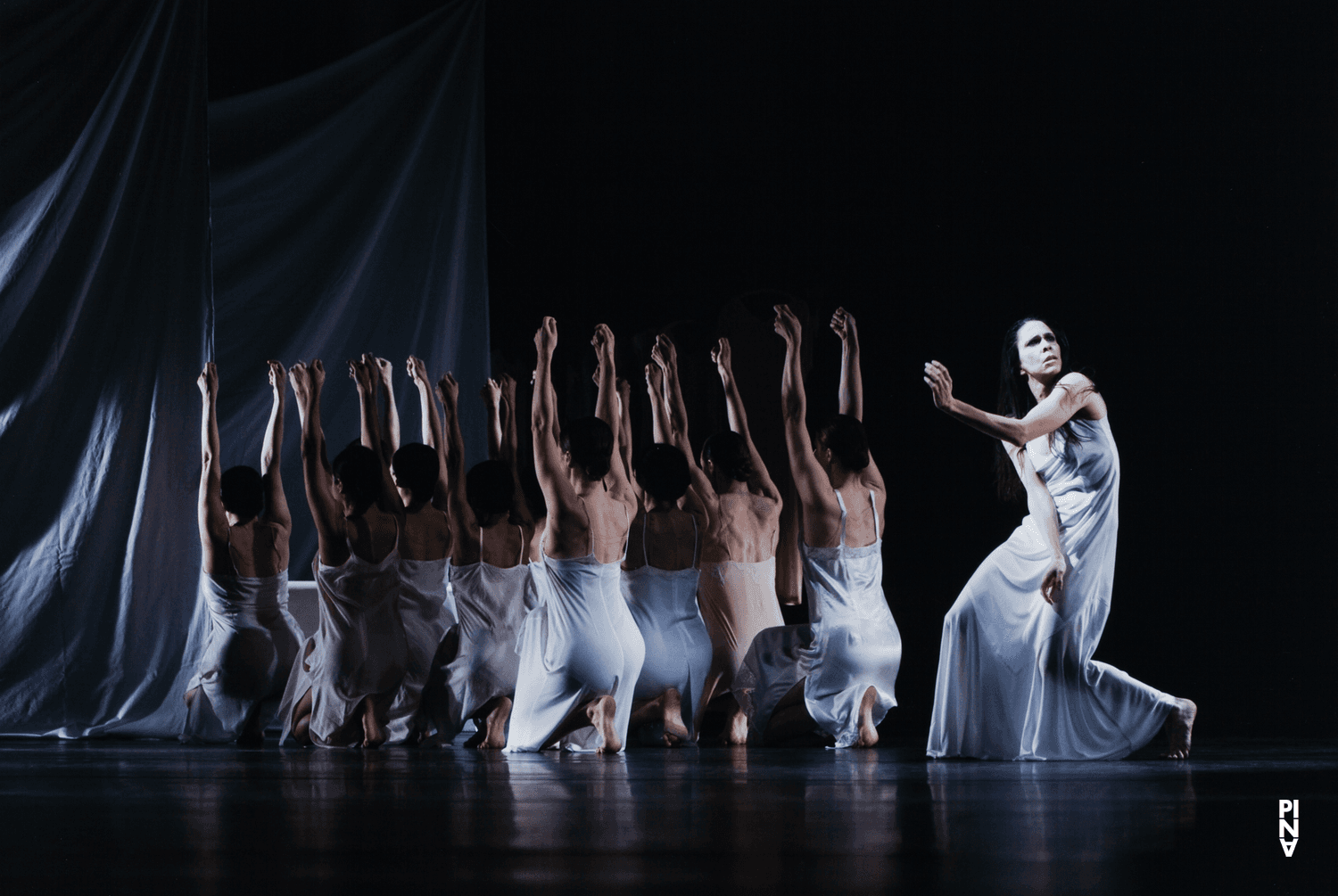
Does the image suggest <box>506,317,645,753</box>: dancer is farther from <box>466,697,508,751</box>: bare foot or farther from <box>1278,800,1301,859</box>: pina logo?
<box>1278,800,1301,859</box>: pina logo

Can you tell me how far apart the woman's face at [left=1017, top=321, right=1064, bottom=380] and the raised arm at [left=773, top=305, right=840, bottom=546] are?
82cm

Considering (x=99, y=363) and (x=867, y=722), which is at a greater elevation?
(x=99, y=363)

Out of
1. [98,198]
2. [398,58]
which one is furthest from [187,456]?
[398,58]

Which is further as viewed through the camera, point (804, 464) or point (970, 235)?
point (970, 235)

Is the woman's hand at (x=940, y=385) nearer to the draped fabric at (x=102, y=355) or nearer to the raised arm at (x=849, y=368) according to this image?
the raised arm at (x=849, y=368)

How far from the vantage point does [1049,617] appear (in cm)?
394

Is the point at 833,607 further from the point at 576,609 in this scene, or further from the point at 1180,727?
the point at 1180,727

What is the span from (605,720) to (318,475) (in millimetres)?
1320

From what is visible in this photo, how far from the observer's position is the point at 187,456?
5.56m

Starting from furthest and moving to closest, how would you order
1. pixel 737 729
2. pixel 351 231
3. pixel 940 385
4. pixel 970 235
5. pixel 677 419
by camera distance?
pixel 351 231 → pixel 970 235 → pixel 677 419 → pixel 737 729 → pixel 940 385

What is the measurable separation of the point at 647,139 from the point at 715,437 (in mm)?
2348

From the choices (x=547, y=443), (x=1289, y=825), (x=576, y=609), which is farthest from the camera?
(x=576, y=609)

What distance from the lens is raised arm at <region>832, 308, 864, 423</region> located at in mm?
4816

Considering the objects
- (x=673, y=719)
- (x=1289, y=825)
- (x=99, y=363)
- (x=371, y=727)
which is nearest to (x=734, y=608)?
(x=673, y=719)
